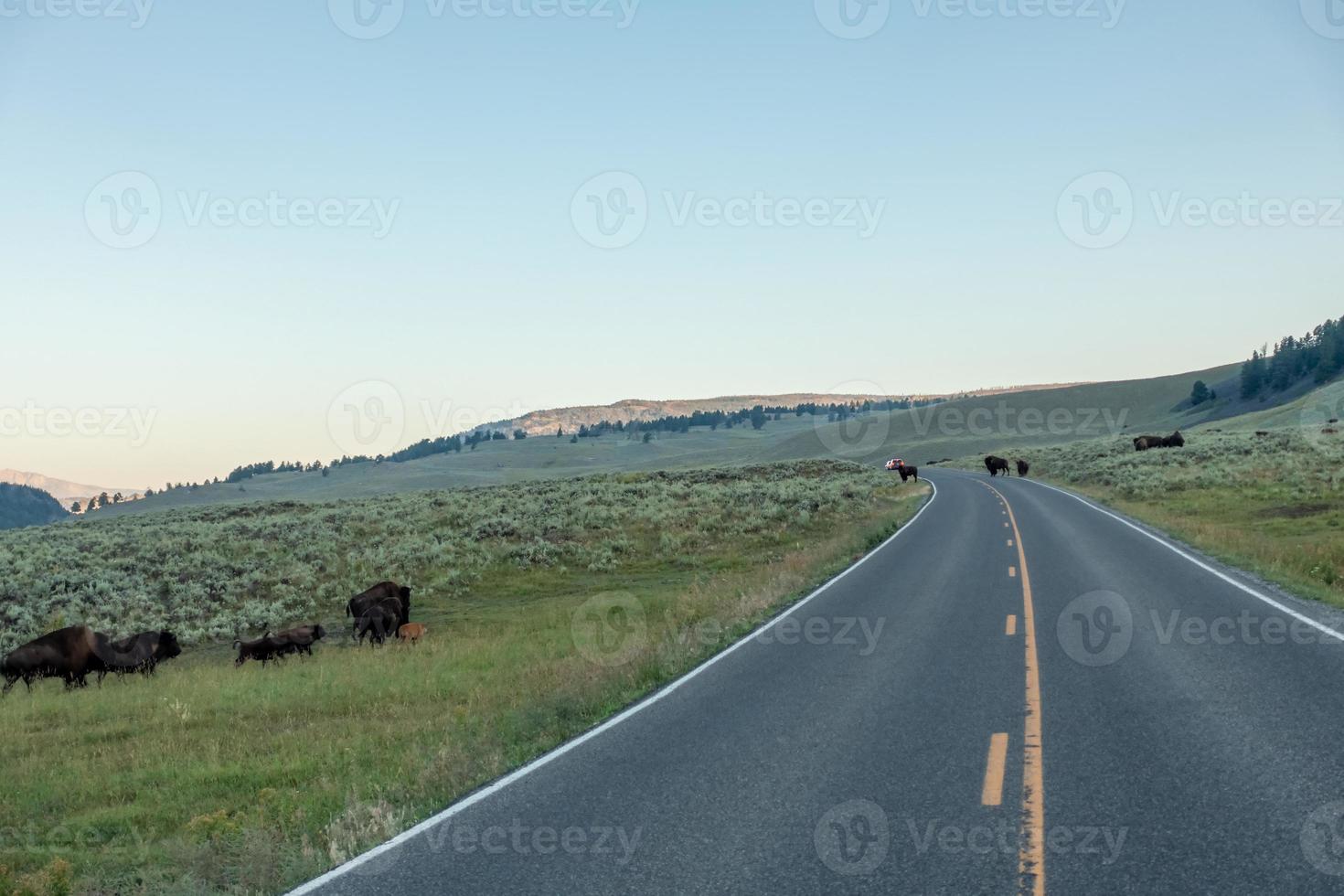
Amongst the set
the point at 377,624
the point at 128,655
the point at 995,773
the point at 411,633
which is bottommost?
the point at 411,633

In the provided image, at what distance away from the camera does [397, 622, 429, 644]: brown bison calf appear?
770 inches

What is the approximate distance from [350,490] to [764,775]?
14740 cm

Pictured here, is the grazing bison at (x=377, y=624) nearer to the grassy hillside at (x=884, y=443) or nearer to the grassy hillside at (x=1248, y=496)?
the grassy hillside at (x=1248, y=496)

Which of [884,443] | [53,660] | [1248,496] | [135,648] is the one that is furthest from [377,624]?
[884,443]

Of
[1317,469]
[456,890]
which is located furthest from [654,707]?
[1317,469]

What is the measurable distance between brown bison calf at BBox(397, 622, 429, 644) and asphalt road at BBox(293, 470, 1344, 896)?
353 inches

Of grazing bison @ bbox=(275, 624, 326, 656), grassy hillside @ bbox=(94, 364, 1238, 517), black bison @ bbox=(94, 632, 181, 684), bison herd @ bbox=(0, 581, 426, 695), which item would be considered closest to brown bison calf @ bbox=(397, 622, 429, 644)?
bison herd @ bbox=(0, 581, 426, 695)

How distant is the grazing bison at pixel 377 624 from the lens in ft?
64.2

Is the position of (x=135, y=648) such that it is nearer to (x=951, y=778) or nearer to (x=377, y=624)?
(x=377, y=624)

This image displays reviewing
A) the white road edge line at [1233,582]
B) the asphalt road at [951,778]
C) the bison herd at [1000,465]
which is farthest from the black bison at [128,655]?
the bison herd at [1000,465]

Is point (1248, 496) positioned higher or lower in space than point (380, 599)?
lower

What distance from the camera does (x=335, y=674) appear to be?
52.8 ft

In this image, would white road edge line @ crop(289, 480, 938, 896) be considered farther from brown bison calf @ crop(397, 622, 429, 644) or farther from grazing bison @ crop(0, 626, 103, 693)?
grazing bison @ crop(0, 626, 103, 693)

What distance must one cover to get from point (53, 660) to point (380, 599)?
644cm
